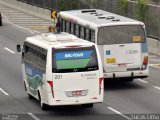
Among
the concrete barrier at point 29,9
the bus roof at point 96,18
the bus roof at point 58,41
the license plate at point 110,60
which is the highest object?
the bus roof at point 58,41

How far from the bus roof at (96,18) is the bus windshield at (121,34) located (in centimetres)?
20

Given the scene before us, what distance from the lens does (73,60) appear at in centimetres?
2238

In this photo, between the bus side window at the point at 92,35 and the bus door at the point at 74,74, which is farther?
the bus side window at the point at 92,35

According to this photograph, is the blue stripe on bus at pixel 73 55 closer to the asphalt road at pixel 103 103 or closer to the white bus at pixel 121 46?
the asphalt road at pixel 103 103

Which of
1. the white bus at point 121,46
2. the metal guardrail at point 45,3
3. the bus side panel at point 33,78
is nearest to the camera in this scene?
the bus side panel at point 33,78

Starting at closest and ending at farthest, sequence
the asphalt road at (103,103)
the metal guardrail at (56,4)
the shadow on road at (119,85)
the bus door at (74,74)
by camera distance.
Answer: the bus door at (74,74) < the asphalt road at (103,103) < the shadow on road at (119,85) < the metal guardrail at (56,4)

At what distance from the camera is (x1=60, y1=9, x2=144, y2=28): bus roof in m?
27.4

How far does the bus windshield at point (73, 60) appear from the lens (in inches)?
875

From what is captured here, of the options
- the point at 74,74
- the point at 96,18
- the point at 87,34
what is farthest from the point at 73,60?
the point at 96,18

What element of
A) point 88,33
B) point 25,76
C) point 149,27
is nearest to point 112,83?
point 88,33

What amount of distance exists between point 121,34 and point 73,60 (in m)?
5.36

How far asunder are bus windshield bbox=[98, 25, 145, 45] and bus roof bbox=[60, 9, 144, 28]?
0.67 feet

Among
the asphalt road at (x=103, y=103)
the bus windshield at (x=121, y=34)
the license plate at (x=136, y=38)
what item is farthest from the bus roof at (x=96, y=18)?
the asphalt road at (x=103, y=103)

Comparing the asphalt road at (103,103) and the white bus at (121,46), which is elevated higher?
the white bus at (121,46)
